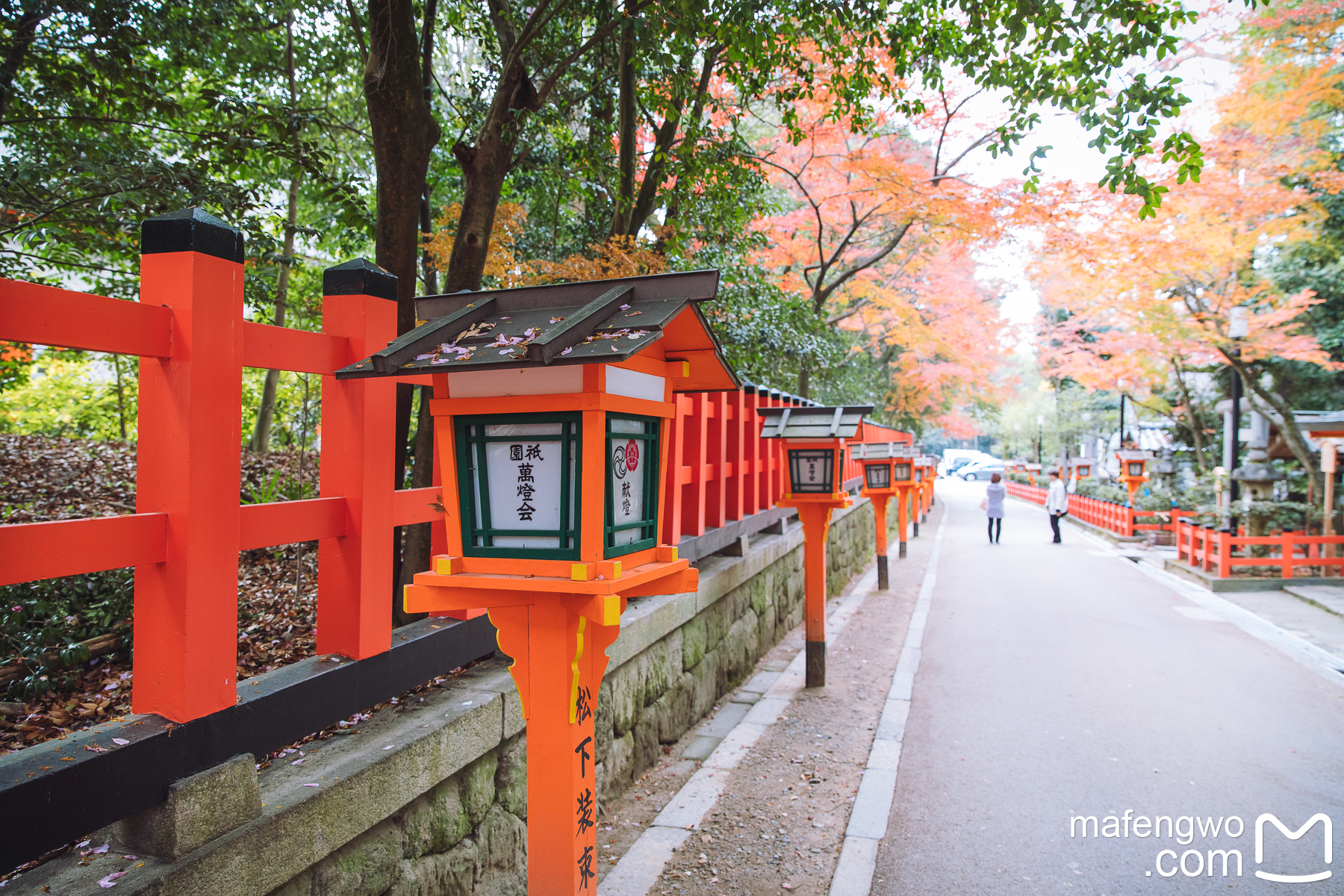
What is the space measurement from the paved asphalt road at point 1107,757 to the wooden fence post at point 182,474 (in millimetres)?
3347

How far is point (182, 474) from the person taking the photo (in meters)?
2.01

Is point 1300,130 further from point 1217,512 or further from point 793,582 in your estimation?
point 793,582

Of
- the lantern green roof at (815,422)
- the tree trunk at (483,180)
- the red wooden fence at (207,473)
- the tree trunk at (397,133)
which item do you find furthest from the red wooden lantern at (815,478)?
the red wooden fence at (207,473)

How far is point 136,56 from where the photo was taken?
5.39 m

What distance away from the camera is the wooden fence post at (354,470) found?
2641mm

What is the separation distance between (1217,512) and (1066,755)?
13.2m

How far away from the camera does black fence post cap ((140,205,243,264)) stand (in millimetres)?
2025

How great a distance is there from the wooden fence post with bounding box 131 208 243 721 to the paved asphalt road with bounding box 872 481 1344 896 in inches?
132

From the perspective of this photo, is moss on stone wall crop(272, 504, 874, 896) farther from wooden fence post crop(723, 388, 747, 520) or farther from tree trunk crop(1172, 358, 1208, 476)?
tree trunk crop(1172, 358, 1208, 476)

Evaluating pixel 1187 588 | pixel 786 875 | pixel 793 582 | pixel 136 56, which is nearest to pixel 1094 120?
pixel 786 875

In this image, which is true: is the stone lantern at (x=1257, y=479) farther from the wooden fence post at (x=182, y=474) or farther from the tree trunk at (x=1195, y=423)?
the wooden fence post at (x=182, y=474)

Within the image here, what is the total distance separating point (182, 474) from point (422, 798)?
1.46 meters

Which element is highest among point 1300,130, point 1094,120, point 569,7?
point 1300,130

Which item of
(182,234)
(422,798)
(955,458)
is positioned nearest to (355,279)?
(182,234)
